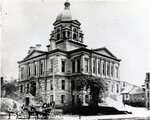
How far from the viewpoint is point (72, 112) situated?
17203mm

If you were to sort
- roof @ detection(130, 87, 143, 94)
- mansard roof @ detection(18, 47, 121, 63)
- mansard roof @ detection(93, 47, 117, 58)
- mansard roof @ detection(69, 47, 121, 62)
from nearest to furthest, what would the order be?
mansard roof @ detection(18, 47, 121, 63), mansard roof @ detection(69, 47, 121, 62), mansard roof @ detection(93, 47, 117, 58), roof @ detection(130, 87, 143, 94)

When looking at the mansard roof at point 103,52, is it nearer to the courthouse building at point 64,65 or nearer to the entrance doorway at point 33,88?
Answer: the courthouse building at point 64,65

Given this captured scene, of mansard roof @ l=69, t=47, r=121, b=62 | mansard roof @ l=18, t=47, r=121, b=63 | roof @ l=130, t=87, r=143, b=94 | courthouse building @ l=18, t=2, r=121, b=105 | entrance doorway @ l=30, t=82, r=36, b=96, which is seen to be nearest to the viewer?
courthouse building @ l=18, t=2, r=121, b=105

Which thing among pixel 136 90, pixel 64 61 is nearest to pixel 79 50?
pixel 64 61

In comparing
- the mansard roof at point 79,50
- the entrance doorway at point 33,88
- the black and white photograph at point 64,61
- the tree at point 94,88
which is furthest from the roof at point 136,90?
the tree at point 94,88

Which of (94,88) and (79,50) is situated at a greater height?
(79,50)

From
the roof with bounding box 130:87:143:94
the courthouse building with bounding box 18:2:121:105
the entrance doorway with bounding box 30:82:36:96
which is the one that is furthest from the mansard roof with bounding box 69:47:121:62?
the roof with bounding box 130:87:143:94

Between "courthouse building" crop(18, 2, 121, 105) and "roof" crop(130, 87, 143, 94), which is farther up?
"courthouse building" crop(18, 2, 121, 105)

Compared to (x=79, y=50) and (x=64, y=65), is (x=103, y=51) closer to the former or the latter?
(x=79, y=50)

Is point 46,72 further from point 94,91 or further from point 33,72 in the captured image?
point 94,91

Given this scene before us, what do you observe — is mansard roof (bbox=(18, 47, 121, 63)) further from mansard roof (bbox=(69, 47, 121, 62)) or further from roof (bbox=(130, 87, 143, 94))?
roof (bbox=(130, 87, 143, 94))

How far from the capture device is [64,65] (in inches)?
930

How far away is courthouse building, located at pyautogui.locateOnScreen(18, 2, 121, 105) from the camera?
2284 centimetres

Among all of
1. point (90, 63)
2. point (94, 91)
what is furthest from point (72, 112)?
point (90, 63)
